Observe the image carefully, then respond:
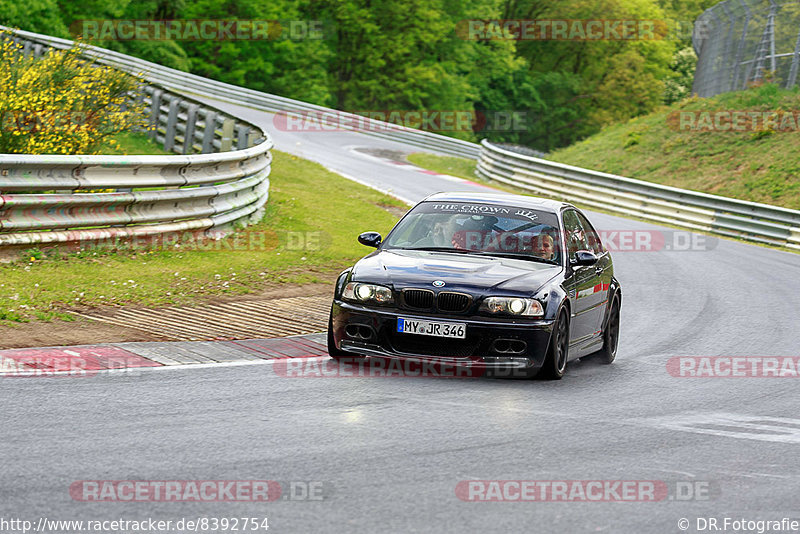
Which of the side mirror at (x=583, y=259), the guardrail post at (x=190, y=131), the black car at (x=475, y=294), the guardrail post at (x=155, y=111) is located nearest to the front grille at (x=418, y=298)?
the black car at (x=475, y=294)

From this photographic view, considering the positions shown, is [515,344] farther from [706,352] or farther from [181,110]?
[181,110]

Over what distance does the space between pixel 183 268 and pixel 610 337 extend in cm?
518

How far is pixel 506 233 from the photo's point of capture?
9.81 m

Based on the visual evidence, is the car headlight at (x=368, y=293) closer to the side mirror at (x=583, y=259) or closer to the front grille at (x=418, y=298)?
the front grille at (x=418, y=298)

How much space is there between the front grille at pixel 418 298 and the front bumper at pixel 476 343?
0.07m

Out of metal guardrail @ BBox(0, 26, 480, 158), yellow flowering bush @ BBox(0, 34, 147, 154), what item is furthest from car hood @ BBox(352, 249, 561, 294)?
metal guardrail @ BBox(0, 26, 480, 158)

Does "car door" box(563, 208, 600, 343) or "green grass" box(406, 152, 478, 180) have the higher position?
"car door" box(563, 208, 600, 343)

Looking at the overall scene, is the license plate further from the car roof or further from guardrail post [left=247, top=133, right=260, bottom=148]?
guardrail post [left=247, top=133, right=260, bottom=148]

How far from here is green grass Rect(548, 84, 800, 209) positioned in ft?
101

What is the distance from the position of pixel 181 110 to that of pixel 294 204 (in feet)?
18.7

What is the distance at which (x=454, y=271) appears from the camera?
29.2 ft

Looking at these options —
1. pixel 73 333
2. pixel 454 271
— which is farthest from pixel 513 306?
pixel 73 333

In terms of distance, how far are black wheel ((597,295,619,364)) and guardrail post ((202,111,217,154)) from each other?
12980mm

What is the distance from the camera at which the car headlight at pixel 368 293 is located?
874cm
